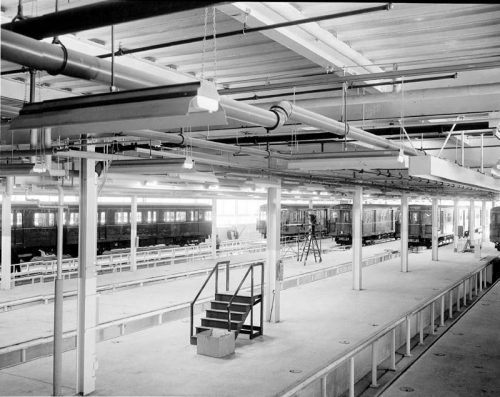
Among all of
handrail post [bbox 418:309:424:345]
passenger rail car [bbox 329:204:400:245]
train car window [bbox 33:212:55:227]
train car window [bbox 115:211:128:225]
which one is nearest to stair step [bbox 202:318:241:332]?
handrail post [bbox 418:309:424:345]

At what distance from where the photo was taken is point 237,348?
10234 millimetres

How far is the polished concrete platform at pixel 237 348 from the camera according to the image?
318 inches

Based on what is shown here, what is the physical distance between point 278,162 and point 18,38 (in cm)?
919

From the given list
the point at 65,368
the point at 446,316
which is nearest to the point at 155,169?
the point at 65,368

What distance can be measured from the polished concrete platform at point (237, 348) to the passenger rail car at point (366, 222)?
54.7ft

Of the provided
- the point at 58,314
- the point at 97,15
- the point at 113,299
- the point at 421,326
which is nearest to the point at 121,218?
the point at 113,299

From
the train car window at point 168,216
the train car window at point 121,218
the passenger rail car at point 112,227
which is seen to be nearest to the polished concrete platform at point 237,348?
the passenger rail car at point 112,227

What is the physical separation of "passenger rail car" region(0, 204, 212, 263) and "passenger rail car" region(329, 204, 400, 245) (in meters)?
8.65

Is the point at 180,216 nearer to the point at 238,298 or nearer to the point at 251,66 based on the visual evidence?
the point at 238,298

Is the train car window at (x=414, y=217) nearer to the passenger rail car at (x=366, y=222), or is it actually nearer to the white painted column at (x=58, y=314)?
the passenger rail car at (x=366, y=222)

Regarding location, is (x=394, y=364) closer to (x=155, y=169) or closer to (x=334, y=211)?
(x=155, y=169)

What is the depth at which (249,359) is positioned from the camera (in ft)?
31.1

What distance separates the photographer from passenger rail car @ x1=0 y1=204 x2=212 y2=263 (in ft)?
73.3

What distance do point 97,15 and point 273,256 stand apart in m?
10.3
